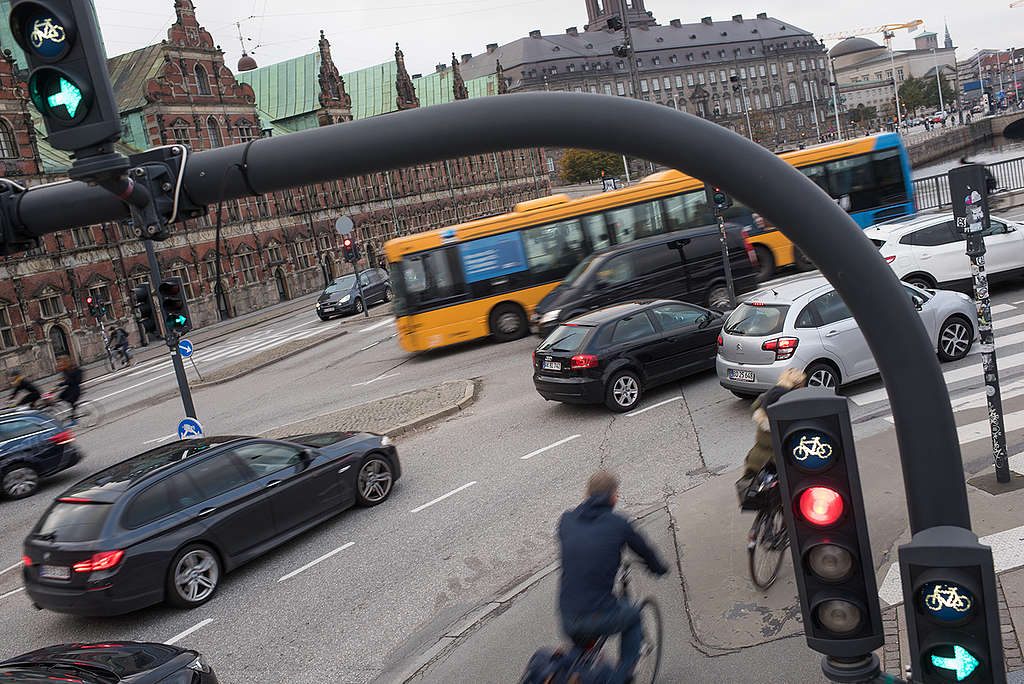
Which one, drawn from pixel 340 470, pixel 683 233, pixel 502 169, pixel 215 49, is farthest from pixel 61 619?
pixel 502 169

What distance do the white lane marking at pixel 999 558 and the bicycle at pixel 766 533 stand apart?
831 mm

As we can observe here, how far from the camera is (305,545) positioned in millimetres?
10719

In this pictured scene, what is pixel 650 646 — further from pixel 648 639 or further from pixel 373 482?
pixel 373 482

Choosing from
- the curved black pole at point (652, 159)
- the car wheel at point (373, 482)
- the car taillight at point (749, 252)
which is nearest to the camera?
the curved black pole at point (652, 159)

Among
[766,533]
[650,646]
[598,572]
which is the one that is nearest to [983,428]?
[766,533]

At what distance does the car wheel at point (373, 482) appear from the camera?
456 inches

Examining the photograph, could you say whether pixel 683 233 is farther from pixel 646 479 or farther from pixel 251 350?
pixel 251 350

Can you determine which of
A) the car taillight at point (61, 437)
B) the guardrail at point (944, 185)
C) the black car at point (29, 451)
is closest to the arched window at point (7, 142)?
the black car at point (29, 451)

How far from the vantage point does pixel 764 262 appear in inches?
959

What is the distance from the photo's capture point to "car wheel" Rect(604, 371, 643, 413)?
14.1 metres

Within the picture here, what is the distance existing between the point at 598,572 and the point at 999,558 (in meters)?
3.55

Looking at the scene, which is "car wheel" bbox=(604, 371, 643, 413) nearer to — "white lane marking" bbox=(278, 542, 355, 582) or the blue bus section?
"white lane marking" bbox=(278, 542, 355, 582)

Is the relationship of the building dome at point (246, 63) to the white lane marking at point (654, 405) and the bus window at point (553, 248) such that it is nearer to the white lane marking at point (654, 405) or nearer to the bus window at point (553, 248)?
the bus window at point (553, 248)

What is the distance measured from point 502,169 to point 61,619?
7510 cm
